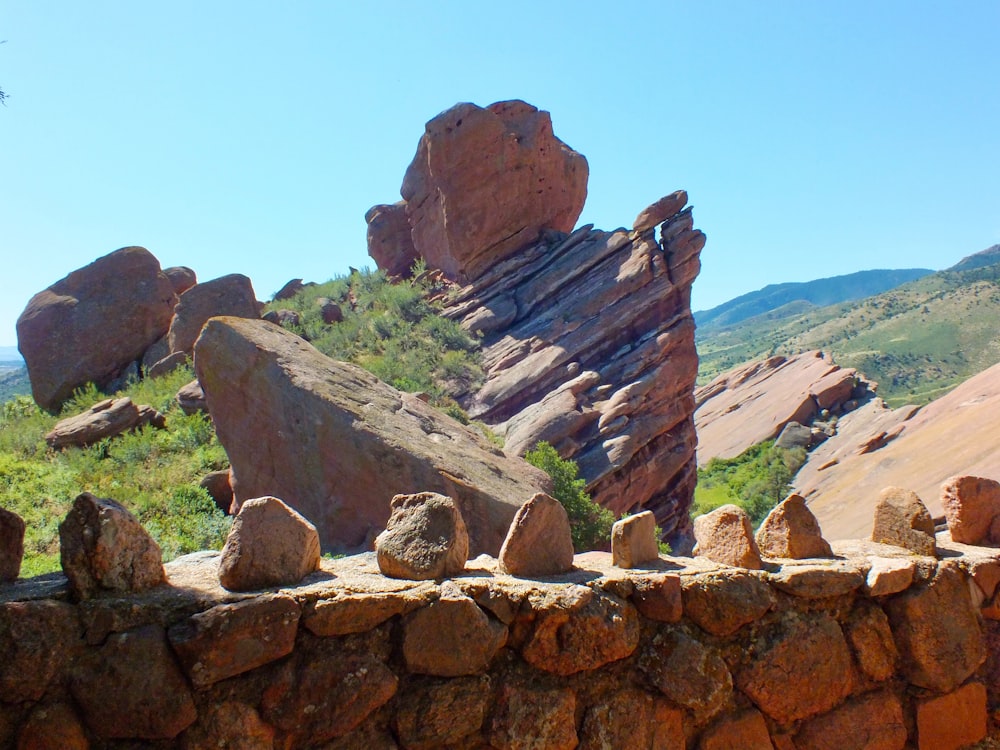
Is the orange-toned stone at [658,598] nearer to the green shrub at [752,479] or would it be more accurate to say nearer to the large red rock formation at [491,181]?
the large red rock formation at [491,181]

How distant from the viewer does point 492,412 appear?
17609mm

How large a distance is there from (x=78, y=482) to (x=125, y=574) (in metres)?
8.54

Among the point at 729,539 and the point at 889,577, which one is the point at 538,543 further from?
the point at 889,577

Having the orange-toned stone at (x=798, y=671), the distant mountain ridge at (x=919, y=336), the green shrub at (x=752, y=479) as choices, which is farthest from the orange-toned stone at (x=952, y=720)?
the distant mountain ridge at (x=919, y=336)

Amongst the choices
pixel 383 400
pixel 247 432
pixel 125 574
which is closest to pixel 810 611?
pixel 125 574

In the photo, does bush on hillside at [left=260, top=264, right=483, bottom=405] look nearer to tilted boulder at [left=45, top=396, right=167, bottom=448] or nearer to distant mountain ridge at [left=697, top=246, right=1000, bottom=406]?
tilted boulder at [left=45, top=396, right=167, bottom=448]

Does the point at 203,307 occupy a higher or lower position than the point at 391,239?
lower

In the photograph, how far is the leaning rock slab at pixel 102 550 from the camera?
228 cm

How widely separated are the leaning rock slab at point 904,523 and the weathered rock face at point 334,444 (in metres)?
3.85

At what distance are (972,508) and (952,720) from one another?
1095 millimetres

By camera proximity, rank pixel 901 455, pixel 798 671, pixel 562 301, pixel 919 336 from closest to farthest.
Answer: pixel 798 671, pixel 562 301, pixel 901 455, pixel 919 336

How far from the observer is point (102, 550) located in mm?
2293

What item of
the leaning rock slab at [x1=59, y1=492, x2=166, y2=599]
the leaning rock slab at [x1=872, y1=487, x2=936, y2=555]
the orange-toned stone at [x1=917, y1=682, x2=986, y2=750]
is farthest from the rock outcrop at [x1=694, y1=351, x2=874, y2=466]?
the leaning rock slab at [x1=59, y1=492, x2=166, y2=599]

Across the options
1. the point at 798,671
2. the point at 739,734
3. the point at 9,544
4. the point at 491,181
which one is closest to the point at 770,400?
the point at 491,181
